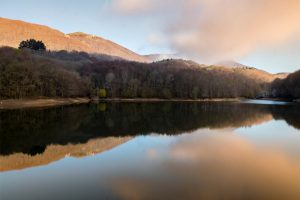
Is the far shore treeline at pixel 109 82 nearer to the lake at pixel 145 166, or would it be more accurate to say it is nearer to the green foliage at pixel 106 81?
the green foliage at pixel 106 81

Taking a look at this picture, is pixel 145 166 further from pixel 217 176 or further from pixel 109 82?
pixel 109 82

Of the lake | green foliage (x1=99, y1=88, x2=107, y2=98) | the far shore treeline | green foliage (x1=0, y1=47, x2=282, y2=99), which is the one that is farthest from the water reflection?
green foliage (x1=99, y1=88, x2=107, y2=98)

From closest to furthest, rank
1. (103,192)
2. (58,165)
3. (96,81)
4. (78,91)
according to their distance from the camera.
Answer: (103,192) < (58,165) < (78,91) < (96,81)

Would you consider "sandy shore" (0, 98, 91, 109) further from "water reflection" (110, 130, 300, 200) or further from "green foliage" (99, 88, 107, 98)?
"water reflection" (110, 130, 300, 200)

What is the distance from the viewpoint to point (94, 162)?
55.3 ft

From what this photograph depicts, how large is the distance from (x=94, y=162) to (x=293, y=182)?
973cm

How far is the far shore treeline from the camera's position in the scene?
74.8 metres

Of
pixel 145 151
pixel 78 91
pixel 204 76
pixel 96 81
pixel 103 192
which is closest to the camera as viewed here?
pixel 103 192

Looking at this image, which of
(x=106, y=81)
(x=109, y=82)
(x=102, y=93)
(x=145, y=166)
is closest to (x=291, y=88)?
(x=109, y=82)

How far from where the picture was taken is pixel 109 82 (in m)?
116

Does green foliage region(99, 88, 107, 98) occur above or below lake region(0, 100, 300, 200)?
above

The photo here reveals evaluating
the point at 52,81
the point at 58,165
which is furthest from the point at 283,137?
the point at 52,81

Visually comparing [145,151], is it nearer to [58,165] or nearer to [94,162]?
[94,162]

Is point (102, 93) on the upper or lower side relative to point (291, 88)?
lower
